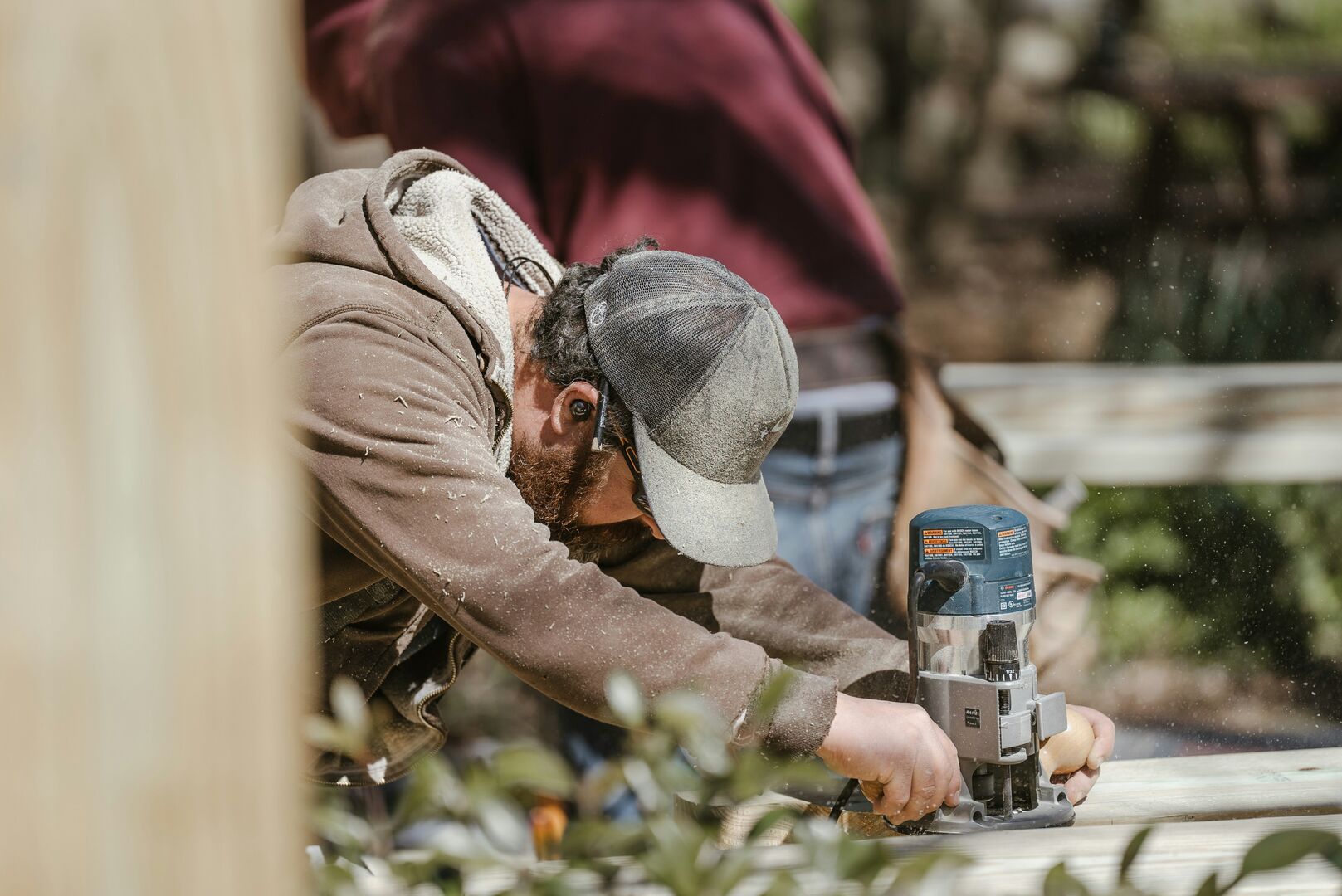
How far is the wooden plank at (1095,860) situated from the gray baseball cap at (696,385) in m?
0.47

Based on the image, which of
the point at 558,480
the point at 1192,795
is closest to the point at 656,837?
the point at 558,480

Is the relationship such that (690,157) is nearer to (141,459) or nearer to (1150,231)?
(141,459)

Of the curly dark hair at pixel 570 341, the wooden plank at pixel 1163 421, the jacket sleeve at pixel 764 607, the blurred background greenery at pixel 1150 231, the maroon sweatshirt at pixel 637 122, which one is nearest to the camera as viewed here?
the curly dark hair at pixel 570 341

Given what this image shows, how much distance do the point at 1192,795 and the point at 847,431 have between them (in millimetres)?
1347

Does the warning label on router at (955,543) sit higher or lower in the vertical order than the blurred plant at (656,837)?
lower

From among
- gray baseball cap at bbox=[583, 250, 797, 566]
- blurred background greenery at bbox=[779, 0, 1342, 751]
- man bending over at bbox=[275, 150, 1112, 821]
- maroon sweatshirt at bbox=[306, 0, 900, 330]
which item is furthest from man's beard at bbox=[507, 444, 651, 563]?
blurred background greenery at bbox=[779, 0, 1342, 751]

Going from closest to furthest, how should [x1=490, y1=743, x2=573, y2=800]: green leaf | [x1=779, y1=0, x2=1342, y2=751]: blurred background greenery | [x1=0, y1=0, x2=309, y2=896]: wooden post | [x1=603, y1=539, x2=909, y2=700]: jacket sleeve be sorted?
1. [x1=0, y1=0, x2=309, y2=896]: wooden post
2. [x1=490, y1=743, x2=573, y2=800]: green leaf
3. [x1=603, y1=539, x2=909, y2=700]: jacket sleeve
4. [x1=779, y1=0, x2=1342, y2=751]: blurred background greenery

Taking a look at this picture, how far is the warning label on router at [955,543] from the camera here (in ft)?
6.03

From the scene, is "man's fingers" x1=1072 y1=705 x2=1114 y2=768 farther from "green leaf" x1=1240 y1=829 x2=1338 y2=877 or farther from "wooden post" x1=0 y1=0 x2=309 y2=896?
"wooden post" x1=0 y1=0 x2=309 y2=896

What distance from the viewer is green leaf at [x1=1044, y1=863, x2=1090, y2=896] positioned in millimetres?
882

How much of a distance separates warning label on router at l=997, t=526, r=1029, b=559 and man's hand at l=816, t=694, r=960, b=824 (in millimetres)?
252

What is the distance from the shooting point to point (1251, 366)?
3988mm

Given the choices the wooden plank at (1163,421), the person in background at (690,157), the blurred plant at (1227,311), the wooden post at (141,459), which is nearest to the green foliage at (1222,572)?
the wooden plank at (1163,421)

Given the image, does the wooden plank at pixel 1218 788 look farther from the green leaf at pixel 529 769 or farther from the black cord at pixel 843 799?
the green leaf at pixel 529 769
